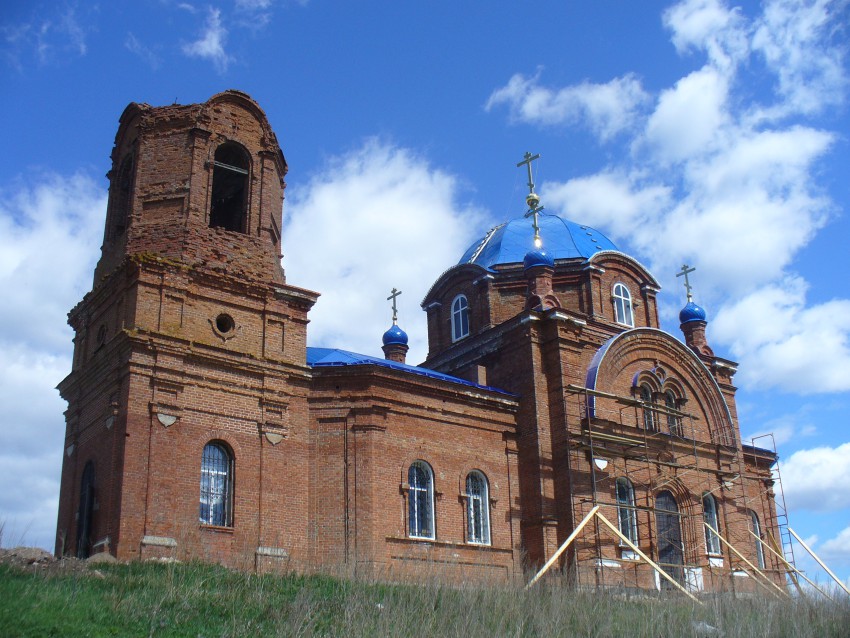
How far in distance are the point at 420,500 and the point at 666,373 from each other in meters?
7.50

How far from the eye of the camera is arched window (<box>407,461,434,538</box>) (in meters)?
17.6

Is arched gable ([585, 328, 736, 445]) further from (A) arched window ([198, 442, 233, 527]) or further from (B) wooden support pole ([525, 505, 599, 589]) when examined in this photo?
(A) arched window ([198, 442, 233, 527])

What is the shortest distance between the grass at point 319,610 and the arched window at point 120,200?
699 centimetres

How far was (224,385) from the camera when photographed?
53.1 feet

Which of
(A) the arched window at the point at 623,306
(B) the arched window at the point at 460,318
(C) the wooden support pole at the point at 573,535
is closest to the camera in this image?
(C) the wooden support pole at the point at 573,535

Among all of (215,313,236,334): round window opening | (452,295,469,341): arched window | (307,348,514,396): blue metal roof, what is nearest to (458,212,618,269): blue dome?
(452,295,469,341): arched window

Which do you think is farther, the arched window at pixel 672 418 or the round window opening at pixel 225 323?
the arched window at pixel 672 418

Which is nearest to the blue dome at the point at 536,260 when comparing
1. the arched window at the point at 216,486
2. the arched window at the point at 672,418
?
the arched window at the point at 672,418

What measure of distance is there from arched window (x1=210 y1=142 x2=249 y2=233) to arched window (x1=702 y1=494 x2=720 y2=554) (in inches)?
481

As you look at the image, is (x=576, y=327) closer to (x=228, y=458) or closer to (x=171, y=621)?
(x=228, y=458)

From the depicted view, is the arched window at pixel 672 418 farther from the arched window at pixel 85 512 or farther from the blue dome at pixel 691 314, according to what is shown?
the arched window at pixel 85 512

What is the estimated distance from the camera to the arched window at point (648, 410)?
69.2 ft

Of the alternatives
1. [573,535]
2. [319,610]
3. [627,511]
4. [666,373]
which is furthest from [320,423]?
[666,373]

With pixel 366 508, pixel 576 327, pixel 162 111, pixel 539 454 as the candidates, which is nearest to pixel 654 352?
pixel 576 327
